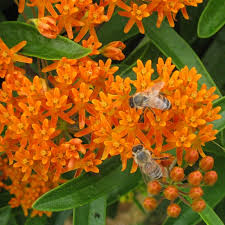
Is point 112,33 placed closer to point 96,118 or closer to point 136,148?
point 96,118

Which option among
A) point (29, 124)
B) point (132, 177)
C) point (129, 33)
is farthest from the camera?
point (129, 33)

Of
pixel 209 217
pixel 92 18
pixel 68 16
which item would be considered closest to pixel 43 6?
pixel 68 16

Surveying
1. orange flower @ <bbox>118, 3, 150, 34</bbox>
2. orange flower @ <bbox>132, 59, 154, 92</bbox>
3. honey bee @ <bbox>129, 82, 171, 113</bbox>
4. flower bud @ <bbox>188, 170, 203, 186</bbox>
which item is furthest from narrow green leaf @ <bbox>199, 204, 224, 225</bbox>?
orange flower @ <bbox>118, 3, 150, 34</bbox>

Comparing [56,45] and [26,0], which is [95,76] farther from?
[26,0]

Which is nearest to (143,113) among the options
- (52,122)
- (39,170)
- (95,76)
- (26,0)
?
(95,76)

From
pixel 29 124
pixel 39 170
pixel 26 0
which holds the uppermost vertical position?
pixel 26 0

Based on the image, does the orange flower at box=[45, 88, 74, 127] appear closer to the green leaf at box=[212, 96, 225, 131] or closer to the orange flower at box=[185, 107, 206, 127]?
the orange flower at box=[185, 107, 206, 127]
